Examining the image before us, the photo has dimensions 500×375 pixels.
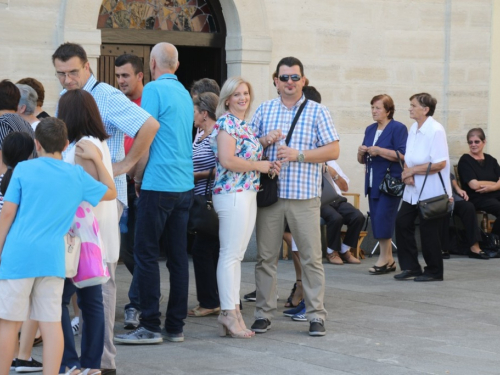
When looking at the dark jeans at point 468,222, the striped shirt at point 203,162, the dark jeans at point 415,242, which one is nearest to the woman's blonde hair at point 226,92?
the striped shirt at point 203,162

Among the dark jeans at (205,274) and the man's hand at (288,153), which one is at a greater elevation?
the man's hand at (288,153)

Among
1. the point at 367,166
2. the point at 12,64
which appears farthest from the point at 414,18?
the point at 12,64

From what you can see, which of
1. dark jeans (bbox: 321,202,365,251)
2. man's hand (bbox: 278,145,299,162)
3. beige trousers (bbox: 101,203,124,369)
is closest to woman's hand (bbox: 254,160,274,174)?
man's hand (bbox: 278,145,299,162)

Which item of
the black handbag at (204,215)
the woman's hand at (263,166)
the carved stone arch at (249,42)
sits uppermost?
the carved stone arch at (249,42)

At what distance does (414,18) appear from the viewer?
1234cm

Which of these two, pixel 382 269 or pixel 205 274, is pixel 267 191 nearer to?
pixel 205 274

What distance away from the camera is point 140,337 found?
6.68m

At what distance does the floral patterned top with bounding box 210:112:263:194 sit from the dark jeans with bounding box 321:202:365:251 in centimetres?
423

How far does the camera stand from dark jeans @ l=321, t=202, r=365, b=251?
11.1 meters

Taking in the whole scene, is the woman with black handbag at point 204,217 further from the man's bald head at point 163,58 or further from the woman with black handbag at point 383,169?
the woman with black handbag at point 383,169

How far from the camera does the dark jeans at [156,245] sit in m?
6.62

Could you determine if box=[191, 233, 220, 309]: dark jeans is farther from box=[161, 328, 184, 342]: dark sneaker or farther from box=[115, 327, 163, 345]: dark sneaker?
box=[115, 327, 163, 345]: dark sneaker

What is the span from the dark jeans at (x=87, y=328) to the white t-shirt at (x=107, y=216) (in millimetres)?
346

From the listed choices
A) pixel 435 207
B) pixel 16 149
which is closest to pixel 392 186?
pixel 435 207
